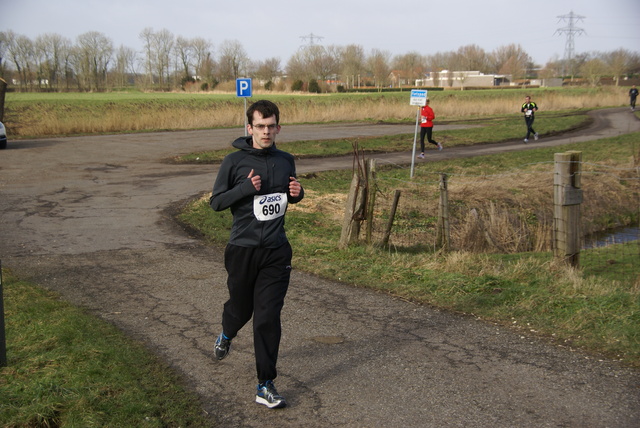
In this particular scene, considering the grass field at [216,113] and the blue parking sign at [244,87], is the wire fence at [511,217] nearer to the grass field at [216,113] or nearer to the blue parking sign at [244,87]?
the blue parking sign at [244,87]

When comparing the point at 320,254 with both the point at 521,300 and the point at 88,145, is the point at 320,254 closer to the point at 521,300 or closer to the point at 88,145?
the point at 521,300

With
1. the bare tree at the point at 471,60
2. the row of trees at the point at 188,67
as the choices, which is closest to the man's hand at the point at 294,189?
the row of trees at the point at 188,67

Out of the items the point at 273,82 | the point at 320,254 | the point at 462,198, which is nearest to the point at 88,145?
the point at 462,198

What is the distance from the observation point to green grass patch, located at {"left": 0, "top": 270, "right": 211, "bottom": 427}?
162 inches

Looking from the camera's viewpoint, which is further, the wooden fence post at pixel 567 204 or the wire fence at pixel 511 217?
the wire fence at pixel 511 217

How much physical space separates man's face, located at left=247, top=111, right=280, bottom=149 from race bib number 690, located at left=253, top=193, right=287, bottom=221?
34cm

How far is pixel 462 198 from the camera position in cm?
1572

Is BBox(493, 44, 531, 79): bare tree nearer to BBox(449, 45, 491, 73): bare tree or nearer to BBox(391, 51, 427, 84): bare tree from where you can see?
BBox(449, 45, 491, 73): bare tree

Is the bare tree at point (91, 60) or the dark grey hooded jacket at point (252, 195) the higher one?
the bare tree at point (91, 60)

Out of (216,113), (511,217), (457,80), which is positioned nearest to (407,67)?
(457,80)

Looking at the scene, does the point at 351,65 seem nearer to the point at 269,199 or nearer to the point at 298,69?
the point at 298,69

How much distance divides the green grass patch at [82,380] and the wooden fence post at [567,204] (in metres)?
5.22

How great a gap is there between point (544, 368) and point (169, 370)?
2956 millimetres

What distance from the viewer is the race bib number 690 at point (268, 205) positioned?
434 centimetres
